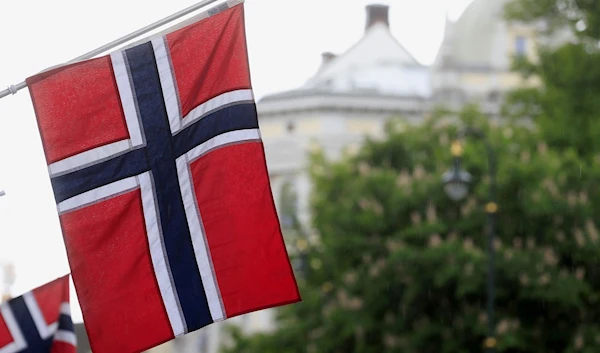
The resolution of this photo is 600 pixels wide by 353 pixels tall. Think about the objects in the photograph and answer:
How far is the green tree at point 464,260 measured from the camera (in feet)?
112

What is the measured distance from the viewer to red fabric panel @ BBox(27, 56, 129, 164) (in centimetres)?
913

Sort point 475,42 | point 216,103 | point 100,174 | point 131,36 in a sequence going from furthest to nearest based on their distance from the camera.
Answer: point 475,42 < point 216,103 < point 100,174 < point 131,36

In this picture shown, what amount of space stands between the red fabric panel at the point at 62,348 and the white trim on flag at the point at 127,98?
367 cm

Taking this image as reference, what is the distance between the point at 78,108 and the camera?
920 centimetres

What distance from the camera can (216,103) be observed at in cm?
955

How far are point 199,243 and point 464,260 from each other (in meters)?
25.1

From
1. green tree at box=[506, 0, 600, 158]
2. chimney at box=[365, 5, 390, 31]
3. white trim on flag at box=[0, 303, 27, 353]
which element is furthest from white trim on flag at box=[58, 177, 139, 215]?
chimney at box=[365, 5, 390, 31]

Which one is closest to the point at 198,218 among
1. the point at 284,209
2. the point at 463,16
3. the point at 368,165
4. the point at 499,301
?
the point at 499,301

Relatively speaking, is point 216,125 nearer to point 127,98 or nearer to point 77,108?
point 127,98

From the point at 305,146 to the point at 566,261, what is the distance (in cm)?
4093

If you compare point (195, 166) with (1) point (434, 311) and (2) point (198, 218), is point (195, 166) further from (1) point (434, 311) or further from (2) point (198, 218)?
(1) point (434, 311)

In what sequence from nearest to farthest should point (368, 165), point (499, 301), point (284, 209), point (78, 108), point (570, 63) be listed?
point (78, 108)
point (499, 301)
point (570, 63)
point (368, 165)
point (284, 209)

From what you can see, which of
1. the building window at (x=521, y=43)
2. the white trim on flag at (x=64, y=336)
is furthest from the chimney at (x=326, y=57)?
the white trim on flag at (x=64, y=336)

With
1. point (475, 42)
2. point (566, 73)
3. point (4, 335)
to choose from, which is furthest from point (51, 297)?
point (475, 42)
